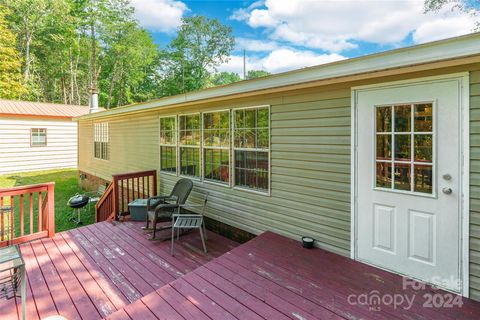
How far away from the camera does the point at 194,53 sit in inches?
856

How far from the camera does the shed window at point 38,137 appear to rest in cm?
1216

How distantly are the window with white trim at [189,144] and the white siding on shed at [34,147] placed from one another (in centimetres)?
1089

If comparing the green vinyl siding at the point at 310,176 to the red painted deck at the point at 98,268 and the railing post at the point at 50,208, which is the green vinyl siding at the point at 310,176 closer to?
the red painted deck at the point at 98,268

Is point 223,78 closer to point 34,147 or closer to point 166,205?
point 34,147

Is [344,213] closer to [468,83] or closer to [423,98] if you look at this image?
[423,98]

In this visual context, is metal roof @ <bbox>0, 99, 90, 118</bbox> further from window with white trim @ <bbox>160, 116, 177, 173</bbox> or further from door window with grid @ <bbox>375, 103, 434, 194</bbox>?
door window with grid @ <bbox>375, 103, 434, 194</bbox>

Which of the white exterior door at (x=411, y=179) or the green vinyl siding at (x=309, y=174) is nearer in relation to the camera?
the white exterior door at (x=411, y=179)

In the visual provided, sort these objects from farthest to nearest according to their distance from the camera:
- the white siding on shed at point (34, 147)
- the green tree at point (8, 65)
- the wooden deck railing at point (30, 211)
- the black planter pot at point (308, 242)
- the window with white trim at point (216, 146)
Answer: the green tree at point (8, 65) < the white siding on shed at point (34, 147) < the window with white trim at point (216, 146) < the wooden deck railing at point (30, 211) < the black planter pot at point (308, 242)

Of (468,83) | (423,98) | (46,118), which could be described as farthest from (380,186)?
(46,118)

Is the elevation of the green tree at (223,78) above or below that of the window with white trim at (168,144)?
above

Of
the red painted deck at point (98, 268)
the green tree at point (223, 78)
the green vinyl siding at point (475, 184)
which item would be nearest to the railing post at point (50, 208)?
the red painted deck at point (98, 268)

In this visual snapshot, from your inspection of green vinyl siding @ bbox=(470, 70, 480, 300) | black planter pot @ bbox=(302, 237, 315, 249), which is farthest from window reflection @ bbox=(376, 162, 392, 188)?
black planter pot @ bbox=(302, 237, 315, 249)

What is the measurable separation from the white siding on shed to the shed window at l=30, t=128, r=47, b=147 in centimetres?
12

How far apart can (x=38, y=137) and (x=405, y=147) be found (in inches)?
591
